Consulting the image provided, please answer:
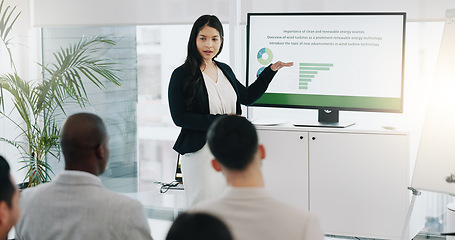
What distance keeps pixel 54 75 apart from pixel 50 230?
3.07m

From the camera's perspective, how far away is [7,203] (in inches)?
61.4

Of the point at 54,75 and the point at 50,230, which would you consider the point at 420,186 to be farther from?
the point at 54,75

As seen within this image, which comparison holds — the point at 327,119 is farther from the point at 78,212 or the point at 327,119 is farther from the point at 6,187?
the point at 6,187

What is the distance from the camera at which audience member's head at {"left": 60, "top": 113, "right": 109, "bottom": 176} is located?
6.48ft

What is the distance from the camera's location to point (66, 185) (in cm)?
189

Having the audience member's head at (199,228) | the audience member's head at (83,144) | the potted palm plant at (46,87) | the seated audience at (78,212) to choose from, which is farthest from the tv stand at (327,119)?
the audience member's head at (199,228)

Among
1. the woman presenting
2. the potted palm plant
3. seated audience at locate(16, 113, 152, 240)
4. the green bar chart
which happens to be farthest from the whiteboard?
the potted palm plant

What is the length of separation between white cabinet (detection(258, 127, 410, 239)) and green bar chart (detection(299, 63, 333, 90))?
1.06ft

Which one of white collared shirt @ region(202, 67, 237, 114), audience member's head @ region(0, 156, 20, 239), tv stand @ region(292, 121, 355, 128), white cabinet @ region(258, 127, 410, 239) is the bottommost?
white cabinet @ region(258, 127, 410, 239)

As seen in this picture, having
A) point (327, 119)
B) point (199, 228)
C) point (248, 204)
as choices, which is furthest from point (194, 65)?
point (199, 228)

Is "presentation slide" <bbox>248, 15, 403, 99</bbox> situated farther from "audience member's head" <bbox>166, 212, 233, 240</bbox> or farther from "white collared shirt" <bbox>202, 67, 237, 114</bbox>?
"audience member's head" <bbox>166, 212, 233, 240</bbox>

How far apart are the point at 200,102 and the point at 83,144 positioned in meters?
1.51

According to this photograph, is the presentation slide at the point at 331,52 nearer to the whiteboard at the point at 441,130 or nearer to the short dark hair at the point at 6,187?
the whiteboard at the point at 441,130

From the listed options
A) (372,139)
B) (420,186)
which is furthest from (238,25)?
(420,186)
